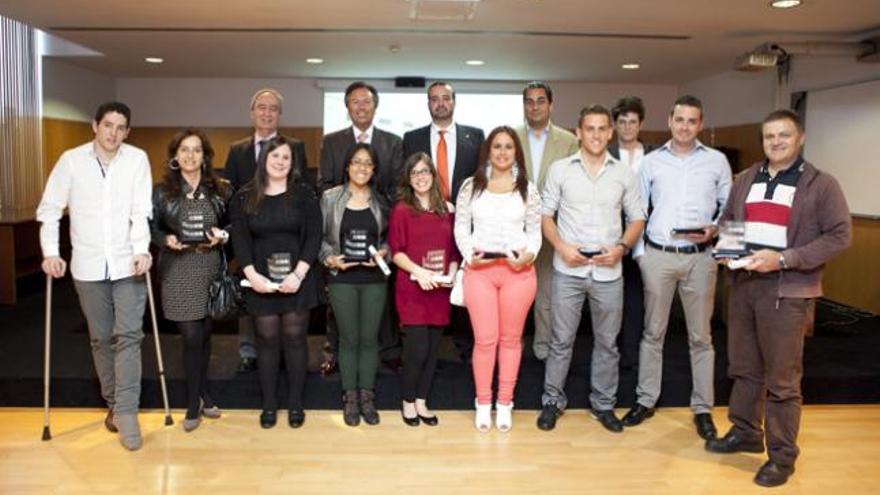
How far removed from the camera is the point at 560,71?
29.3 feet

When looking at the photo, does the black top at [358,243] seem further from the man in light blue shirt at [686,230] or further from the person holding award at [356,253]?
the man in light blue shirt at [686,230]

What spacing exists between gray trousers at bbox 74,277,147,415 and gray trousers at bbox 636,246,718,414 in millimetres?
2472

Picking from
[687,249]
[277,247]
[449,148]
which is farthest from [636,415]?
[277,247]

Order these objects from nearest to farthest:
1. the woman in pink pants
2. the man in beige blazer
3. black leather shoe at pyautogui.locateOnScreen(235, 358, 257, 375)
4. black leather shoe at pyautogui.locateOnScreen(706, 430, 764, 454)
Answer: black leather shoe at pyautogui.locateOnScreen(706, 430, 764, 454) → the woman in pink pants → the man in beige blazer → black leather shoe at pyautogui.locateOnScreen(235, 358, 257, 375)

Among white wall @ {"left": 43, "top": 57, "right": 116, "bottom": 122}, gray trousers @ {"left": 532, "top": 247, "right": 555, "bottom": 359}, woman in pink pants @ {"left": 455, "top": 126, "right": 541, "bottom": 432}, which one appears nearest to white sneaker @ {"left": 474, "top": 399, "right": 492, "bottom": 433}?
woman in pink pants @ {"left": 455, "top": 126, "right": 541, "bottom": 432}

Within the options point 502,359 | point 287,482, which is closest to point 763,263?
point 502,359

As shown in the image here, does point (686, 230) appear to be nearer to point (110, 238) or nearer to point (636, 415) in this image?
point (636, 415)

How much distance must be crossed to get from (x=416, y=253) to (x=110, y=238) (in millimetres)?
1422

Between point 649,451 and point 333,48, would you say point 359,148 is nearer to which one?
point 649,451

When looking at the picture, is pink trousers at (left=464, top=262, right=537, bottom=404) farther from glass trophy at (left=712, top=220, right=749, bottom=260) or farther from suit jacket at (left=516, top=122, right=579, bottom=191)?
glass trophy at (left=712, top=220, right=749, bottom=260)

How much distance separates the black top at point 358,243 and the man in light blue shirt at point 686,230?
135cm

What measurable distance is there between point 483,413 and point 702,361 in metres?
1.13

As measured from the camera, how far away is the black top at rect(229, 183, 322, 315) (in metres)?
3.42

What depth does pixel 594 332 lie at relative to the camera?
362 cm
